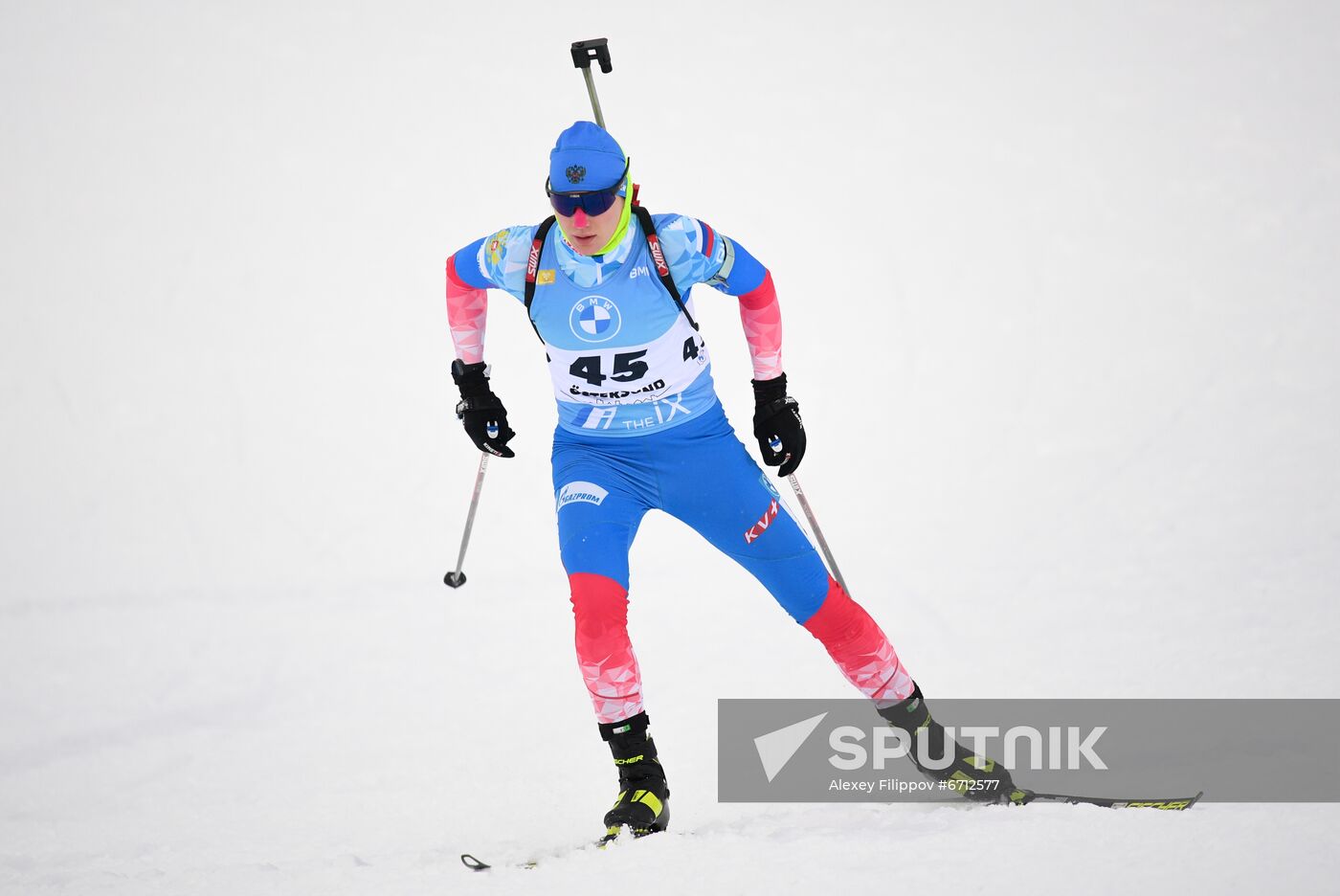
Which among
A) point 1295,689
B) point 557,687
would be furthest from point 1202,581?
point 557,687

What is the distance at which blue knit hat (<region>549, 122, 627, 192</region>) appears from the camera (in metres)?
3.73

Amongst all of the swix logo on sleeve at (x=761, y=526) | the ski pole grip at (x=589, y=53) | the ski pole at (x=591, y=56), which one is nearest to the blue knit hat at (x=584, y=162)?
the ski pole at (x=591, y=56)

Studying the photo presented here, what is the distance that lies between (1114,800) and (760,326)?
2.22 m

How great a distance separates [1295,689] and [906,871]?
10.2 ft

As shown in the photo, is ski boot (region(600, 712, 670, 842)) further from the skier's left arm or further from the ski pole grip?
the ski pole grip

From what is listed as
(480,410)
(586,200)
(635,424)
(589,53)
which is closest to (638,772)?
(635,424)

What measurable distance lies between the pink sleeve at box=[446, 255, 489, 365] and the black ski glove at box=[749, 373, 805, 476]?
1101 mm

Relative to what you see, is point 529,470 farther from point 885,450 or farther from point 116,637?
point 116,637

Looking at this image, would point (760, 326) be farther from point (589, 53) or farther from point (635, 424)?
point (589, 53)

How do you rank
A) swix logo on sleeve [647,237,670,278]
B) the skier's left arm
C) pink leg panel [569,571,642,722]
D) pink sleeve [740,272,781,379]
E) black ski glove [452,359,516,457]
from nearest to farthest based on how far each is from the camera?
1. pink leg panel [569,571,642,722]
2. swix logo on sleeve [647,237,670,278]
3. the skier's left arm
4. pink sleeve [740,272,781,379]
5. black ski glove [452,359,516,457]

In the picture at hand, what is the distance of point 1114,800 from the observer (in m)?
4.27

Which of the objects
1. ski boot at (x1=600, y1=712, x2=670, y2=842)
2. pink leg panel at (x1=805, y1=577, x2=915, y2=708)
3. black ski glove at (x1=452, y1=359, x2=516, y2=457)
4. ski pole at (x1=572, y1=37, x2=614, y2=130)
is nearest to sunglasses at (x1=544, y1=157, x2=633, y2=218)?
ski pole at (x1=572, y1=37, x2=614, y2=130)

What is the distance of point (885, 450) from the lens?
29.7ft

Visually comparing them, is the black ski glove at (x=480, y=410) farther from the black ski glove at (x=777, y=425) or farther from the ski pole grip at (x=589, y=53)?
the ski pole grip at (x=589, y=53)
